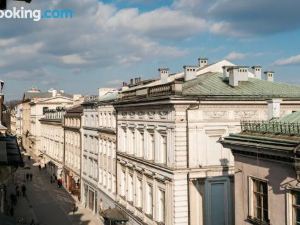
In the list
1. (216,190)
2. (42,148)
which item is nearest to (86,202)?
(216,190)

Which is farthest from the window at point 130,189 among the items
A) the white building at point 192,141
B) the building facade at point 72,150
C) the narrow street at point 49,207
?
the building facade at point 72,150

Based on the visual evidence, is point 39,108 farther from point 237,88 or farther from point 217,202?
point 217,202

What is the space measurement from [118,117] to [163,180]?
405 inches

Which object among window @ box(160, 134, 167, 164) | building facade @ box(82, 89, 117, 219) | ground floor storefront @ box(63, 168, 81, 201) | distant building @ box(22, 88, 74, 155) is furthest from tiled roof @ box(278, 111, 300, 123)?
distant building @ box(22, 88, 74, 155)

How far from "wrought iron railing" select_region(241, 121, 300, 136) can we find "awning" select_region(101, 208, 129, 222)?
18213mm

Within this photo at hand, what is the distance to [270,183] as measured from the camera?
14219 mm

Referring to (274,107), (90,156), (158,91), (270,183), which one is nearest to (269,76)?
(158,91)

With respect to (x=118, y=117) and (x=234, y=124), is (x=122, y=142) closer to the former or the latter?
(x=118, y=117)

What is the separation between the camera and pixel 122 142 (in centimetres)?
3400

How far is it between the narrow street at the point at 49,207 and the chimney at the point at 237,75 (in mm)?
19876

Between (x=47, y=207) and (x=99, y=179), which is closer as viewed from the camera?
(x=99, y=179)

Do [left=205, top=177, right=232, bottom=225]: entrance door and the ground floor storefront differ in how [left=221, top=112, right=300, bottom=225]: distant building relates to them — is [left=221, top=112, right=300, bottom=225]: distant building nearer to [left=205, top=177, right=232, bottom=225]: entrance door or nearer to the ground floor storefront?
[left=205, top=177, right=232, bottom=225]: entrance door

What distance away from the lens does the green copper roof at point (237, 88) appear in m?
26.3

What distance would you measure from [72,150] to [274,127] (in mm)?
46009
